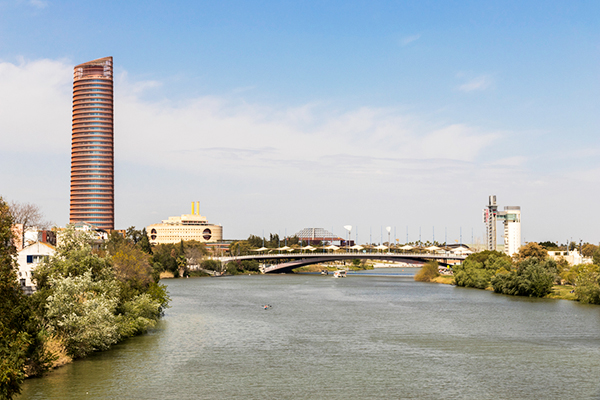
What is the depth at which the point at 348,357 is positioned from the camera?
53000 millimetres

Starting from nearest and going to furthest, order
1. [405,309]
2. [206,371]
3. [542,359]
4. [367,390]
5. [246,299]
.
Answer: [367,390]
[206,371]
[542,359]
[405,309]
[246,299]

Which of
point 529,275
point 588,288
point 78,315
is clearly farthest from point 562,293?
point 78,315

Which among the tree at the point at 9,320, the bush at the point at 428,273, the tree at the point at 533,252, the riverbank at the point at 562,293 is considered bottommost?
the bush at the point at 428,273

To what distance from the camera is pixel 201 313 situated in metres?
85.1

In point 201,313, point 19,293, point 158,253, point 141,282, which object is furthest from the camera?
point 158,253

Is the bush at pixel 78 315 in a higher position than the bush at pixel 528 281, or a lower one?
higher

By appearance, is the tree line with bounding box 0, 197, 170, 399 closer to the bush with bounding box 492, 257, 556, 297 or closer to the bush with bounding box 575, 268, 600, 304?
the bush with bounding box 575, 268, 600, 304

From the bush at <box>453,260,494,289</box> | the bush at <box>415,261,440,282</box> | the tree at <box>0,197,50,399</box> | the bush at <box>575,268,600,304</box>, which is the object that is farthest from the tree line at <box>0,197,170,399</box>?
the bush at <box>415,261,440,282</box>

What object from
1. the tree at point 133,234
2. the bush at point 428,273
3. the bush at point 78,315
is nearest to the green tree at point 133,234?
the tree at point 133,234

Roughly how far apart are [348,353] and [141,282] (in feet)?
99.3

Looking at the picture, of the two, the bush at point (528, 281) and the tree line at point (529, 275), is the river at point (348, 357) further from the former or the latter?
the bush at point (528, 281)

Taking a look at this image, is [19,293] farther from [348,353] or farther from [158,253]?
[158,253]

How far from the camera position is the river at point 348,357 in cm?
4138

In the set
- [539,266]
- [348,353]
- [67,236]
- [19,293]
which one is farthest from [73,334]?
[539,266]
